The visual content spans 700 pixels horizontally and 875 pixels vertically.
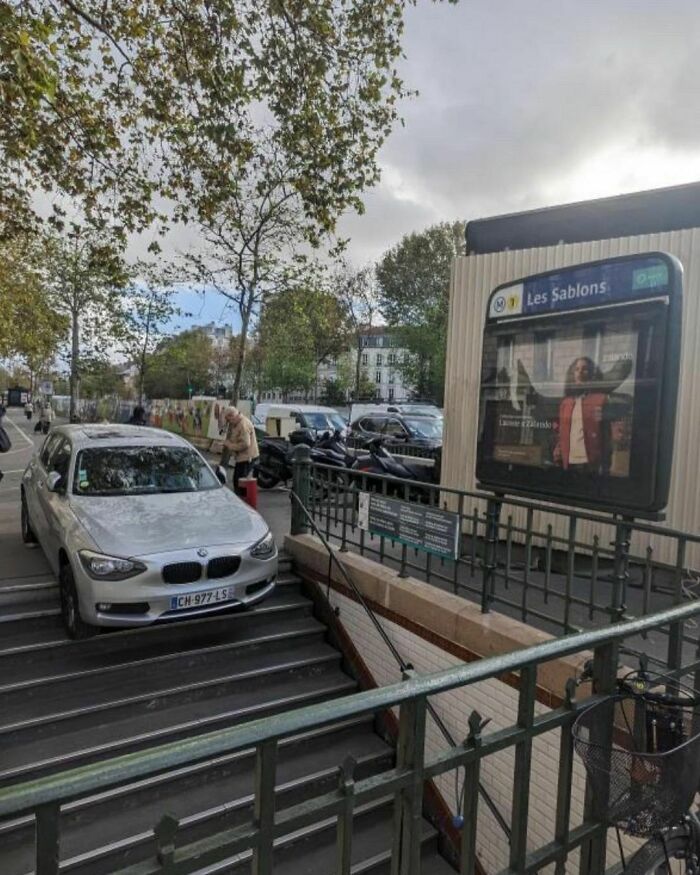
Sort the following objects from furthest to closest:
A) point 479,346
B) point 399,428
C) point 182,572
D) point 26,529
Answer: point 399,428 < point 26,529 < point 479,346 < point 182,572

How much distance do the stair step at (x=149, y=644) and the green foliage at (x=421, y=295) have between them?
3201cm

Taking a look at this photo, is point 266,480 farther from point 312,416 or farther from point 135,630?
point 135,630

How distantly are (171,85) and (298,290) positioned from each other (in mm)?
6701

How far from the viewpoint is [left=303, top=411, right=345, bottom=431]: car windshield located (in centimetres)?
1703

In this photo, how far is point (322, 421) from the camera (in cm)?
1738

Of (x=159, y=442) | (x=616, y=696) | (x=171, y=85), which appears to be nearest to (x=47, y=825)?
(x=616, y=696)

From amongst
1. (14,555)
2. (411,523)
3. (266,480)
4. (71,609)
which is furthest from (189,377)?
(411,523)

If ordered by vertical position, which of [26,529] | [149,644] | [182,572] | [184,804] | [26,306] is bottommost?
[184,804]

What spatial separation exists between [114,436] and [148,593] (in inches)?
92.6

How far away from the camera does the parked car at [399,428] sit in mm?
15067

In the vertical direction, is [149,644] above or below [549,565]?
below

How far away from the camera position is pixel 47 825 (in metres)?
1.09

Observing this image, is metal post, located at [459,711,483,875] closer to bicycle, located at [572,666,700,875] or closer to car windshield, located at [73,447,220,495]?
bicycle, located at [572,666,700,875]

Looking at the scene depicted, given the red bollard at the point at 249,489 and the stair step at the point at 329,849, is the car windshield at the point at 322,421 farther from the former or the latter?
the stair step at the point at 329,849
